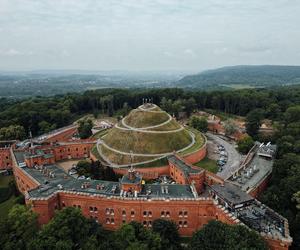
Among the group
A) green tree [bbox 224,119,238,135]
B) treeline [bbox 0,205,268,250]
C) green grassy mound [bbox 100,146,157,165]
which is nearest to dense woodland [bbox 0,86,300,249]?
green tree [bbox 224,119,238,135]

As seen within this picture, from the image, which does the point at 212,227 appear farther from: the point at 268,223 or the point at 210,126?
the point at 210,126

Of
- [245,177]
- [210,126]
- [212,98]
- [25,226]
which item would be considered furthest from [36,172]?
[212,98]

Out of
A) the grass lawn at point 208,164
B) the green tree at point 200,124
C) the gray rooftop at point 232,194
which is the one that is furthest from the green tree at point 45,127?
the gray rooftop at point 232,194

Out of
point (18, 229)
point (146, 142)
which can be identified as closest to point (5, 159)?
point (146, 142)

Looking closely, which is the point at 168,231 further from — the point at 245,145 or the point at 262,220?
the point at 245,145

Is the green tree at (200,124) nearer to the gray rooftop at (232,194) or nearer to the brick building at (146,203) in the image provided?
the gray rooftop at (232,194)
